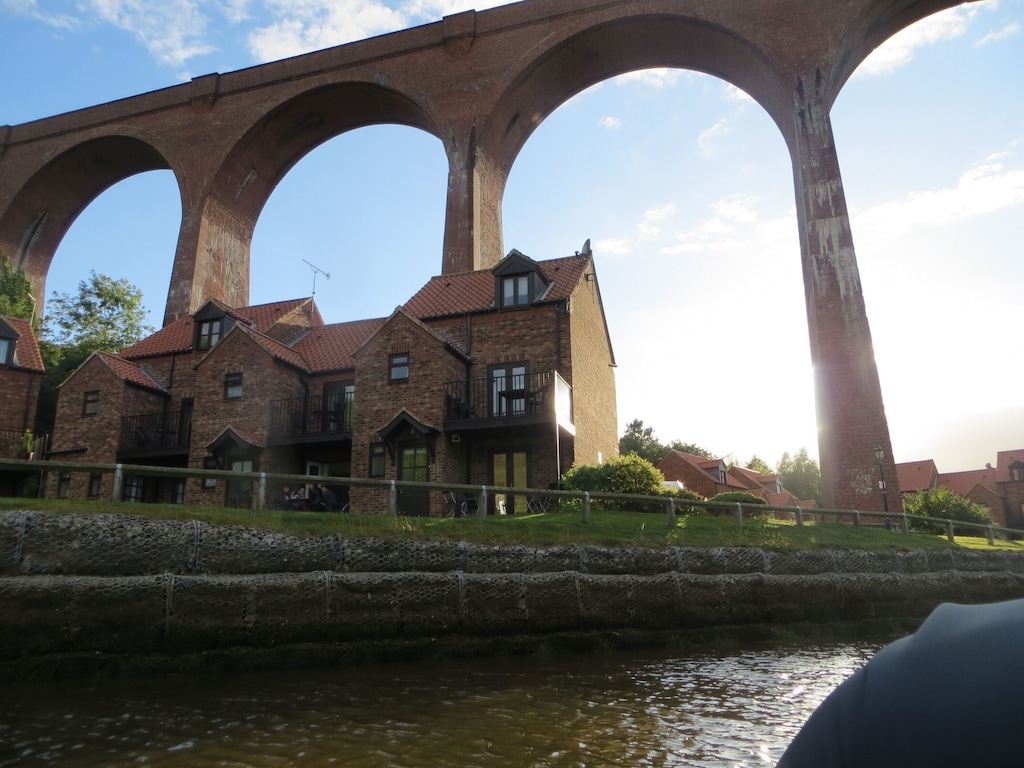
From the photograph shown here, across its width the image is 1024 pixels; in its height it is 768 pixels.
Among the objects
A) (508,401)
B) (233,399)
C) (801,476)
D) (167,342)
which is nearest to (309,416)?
(233,399)

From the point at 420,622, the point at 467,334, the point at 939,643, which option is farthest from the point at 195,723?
the point at 467,334

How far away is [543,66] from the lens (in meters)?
34.5

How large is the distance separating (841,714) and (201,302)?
1469 inches

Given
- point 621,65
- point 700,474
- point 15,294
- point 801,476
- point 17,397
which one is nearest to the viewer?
point 17,397

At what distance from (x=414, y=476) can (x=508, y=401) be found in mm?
3640

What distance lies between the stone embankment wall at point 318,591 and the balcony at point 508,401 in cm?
938

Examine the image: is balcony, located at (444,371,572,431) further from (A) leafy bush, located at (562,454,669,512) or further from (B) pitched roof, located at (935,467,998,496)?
(B) pitched roof, located at (935,467,998,496)

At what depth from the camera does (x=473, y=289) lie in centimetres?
2731

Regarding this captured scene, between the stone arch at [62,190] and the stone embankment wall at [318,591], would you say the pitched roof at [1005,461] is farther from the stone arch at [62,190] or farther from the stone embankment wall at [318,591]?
the stone arch at [62,190]

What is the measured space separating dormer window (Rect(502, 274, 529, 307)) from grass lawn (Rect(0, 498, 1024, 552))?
29.3ft

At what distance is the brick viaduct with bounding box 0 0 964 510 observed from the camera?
2683cm

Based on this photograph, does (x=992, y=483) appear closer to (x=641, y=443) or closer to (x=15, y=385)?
(x=641, y=443)

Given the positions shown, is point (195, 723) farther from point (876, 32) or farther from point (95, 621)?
point (876, 32)

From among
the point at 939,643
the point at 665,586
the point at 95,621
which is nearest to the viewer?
the point at 939,643
